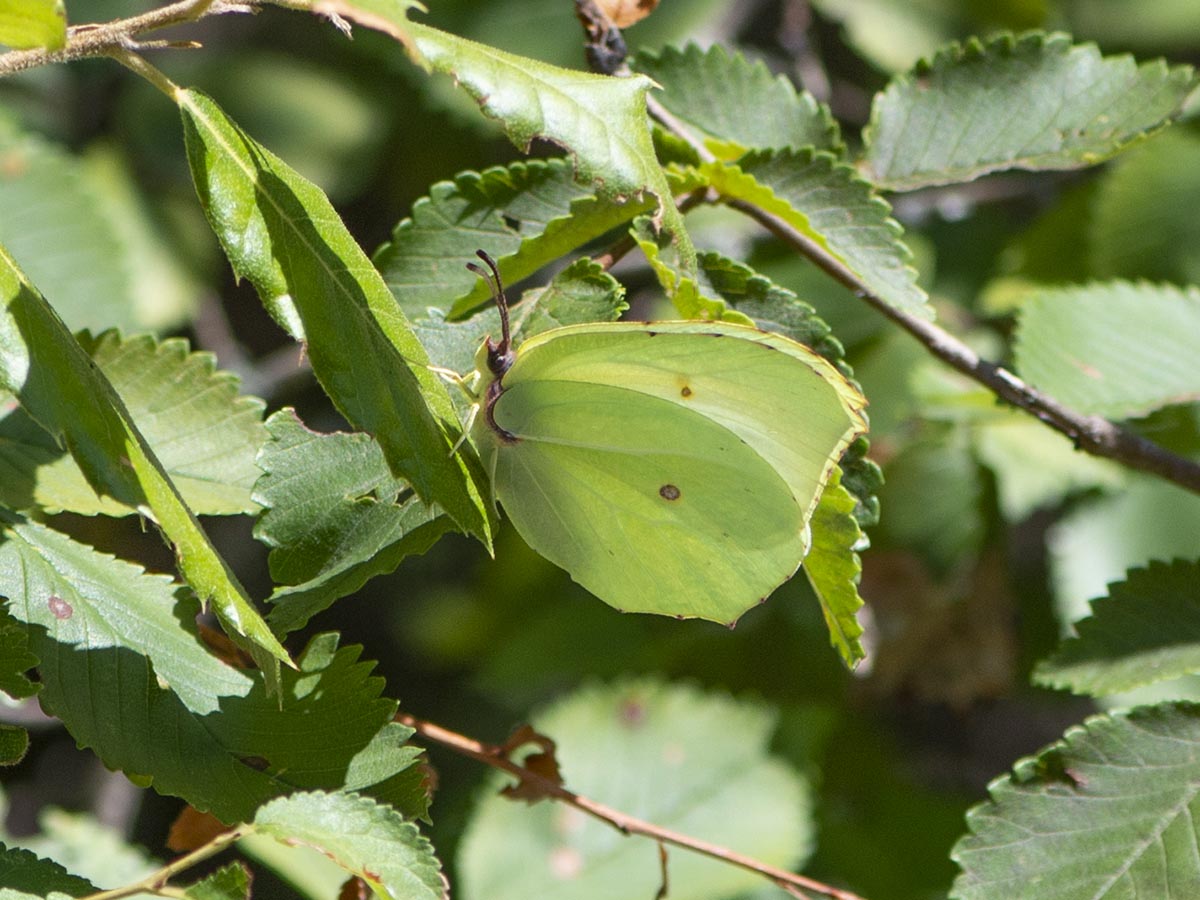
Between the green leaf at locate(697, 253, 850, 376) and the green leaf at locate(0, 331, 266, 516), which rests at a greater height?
the green leaf at locate(697, 253, 850, 376)

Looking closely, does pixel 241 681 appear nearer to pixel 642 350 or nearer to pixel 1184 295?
pixel 642 350

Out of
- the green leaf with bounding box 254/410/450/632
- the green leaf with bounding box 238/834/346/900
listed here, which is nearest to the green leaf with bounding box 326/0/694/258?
the green leaf with bounding box 254/410/450/632

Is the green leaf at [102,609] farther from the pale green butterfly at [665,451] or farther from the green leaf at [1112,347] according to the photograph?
the green leaf at [1112,347]

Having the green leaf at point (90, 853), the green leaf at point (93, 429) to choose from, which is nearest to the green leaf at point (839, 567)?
the green leaf at point (93, 429)

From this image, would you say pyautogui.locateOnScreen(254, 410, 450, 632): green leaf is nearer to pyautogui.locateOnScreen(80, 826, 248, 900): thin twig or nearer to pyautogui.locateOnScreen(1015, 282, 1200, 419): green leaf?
pyautogui.locateOnScreen(80, 826, 248, 900): thin twig

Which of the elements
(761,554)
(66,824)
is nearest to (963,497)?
(761,554)

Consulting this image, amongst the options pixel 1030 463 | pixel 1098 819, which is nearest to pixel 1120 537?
pixel 1030 463
